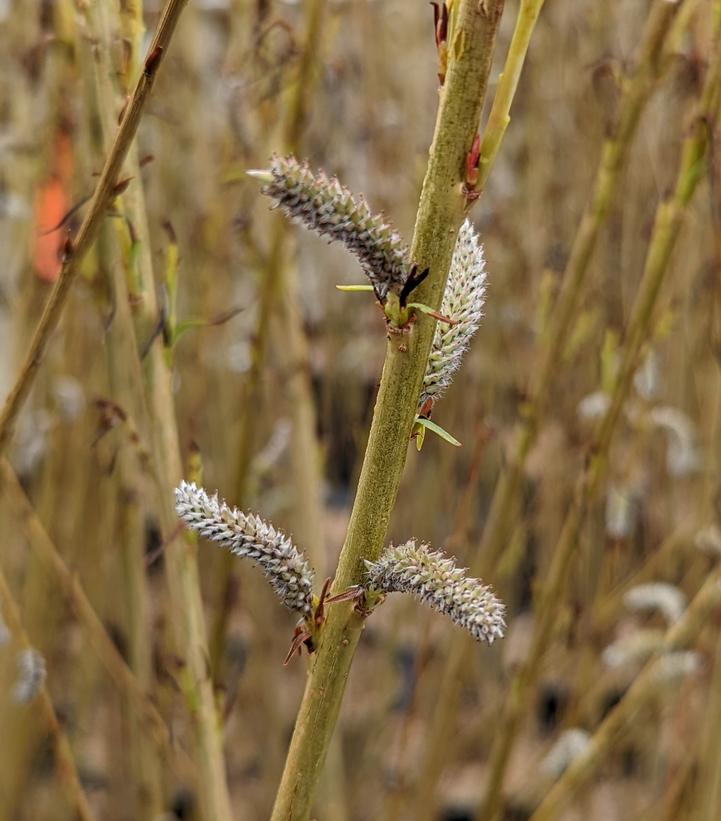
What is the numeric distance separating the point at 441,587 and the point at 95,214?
34 cm

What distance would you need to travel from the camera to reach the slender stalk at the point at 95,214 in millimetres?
566

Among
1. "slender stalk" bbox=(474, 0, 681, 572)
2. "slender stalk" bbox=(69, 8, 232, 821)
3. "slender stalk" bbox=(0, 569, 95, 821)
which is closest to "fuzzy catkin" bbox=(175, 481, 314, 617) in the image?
"slender stalk" bbox=(69, 8, 232, 821)

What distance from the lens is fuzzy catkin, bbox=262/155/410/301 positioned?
42cm

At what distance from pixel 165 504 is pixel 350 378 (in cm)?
→ 231

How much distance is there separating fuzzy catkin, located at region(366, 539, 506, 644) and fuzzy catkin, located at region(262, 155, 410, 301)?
0.14 metres

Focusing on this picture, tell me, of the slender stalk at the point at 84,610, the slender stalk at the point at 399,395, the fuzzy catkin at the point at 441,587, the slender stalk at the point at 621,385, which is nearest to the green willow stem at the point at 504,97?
the slender stalk at the point at 399,395

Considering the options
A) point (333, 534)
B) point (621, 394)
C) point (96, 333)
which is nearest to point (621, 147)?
point (621, 394)

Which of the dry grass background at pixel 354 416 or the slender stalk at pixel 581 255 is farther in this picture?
the dry grass background at pixel 354 416

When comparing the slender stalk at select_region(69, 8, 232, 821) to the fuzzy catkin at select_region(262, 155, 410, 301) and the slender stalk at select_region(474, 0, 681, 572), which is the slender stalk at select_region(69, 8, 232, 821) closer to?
the fuzzy catkin at select_region(262, 155, 410, 301)

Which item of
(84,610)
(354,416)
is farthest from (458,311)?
(354,416)

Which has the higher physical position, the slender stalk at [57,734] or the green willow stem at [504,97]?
the green willow stem at [504,97]

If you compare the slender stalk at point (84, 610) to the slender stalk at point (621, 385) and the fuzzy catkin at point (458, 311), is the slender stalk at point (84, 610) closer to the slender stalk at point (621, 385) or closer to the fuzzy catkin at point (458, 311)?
the slender stalk at point (621, 385)

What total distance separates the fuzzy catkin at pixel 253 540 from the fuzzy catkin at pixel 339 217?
6.0 inches

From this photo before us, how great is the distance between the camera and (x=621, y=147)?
3.25 feet
